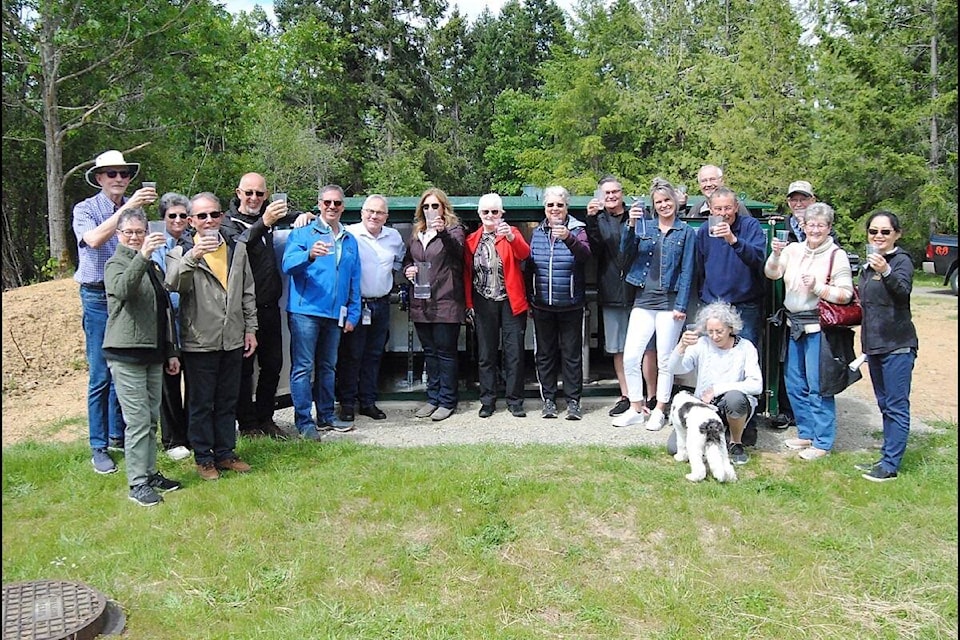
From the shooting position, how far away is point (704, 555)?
3990 millimetres

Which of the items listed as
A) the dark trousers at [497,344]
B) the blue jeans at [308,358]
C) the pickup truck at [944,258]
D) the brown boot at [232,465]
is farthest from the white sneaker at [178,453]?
the pickup truck at [944,258]

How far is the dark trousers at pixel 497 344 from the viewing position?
6457mm

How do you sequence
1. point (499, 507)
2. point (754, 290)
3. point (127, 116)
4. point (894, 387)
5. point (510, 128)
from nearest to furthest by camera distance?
point (499, 507), point (894, 387), point (754, 290), point (127, 116), point (510, 128)

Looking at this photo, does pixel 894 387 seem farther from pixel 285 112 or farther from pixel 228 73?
pixel 285 112

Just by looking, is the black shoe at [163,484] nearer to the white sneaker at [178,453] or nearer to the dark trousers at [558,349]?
the white sneaker at [178,453]

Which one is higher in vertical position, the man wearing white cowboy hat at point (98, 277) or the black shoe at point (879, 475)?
the man wearing white cowboy hat at point (98, 277)

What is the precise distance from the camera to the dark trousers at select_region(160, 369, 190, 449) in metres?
5.33

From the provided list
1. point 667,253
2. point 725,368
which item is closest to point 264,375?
point 667,253

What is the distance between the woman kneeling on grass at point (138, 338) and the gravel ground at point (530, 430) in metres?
1.59

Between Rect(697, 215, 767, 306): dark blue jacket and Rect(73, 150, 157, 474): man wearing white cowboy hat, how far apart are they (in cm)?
385

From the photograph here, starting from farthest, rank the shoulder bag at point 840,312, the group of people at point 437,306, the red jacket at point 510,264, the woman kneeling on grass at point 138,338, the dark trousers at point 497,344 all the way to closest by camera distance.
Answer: the dark trousers at point 497,344 < the red jacket at point 510,264 < the shoulder bag at point 840,312 < the group of people at point 437,306 < the woman kneeling on grass at point 138,338

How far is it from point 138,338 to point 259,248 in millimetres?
1328

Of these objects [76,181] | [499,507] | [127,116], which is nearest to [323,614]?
[499,507]

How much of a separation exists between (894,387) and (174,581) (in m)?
4.16
